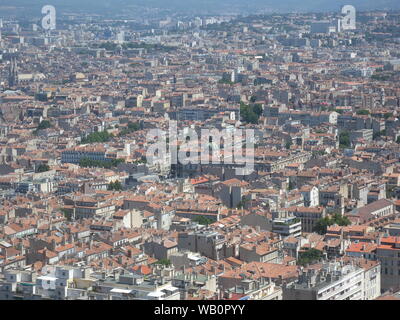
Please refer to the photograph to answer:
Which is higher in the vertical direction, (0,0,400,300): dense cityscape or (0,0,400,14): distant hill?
(0,0,400,14): distant hill

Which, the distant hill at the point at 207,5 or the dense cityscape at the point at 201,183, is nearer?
the dense cityscape at the point at 201,183

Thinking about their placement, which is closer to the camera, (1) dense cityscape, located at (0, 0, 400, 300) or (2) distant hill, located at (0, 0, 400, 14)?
(1) dense cityscape, located at (0, 0, 400, 300)

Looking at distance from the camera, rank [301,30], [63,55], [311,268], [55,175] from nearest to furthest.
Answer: [311,268], [55,175], [63,55], [301,30]

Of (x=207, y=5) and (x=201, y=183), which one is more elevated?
(x=207, y=5)

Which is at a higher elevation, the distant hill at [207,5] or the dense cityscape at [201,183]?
the distant hill at [207,5]

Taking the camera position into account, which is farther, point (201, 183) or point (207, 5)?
point (207, 5)

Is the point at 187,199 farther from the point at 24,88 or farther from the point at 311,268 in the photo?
the point at 24,88
